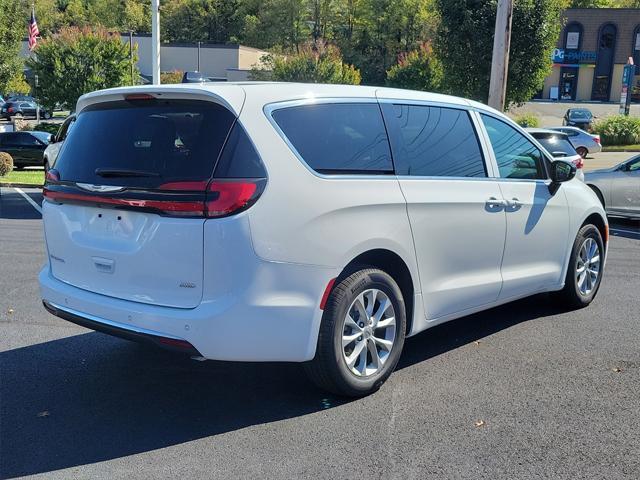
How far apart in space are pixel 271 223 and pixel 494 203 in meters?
2.13

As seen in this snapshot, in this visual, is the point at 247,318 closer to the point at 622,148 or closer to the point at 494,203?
the point at 494,203

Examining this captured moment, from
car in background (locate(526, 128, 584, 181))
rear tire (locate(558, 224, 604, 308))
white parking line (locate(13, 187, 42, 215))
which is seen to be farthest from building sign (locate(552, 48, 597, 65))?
rear tire (locate(558, 224, 604, 308))

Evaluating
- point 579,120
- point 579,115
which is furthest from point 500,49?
point 579,115

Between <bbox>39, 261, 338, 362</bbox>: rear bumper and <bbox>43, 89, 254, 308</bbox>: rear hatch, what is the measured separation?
0.29 feet

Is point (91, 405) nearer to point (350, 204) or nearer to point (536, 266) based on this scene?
point (350, 204)

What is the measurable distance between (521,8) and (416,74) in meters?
23.7

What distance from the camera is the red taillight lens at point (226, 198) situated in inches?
138

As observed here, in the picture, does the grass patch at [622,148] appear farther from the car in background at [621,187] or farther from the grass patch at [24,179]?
the grass patch at [24,179]

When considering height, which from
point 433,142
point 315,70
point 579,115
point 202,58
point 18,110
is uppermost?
point 202,58

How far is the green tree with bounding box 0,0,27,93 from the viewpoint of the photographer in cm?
2189

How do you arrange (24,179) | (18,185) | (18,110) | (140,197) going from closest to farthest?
(140,197)
(18,185)
(24,179)
(18,110)

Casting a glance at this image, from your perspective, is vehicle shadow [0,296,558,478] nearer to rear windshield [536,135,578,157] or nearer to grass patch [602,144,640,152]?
rear windshield [536,135,578,157]

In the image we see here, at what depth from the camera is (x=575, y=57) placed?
6431cm

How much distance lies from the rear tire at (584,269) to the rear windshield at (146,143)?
12.6 ft
